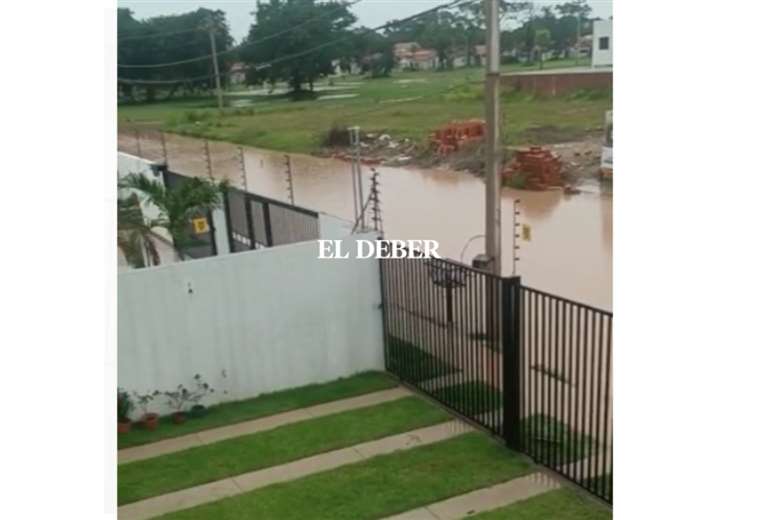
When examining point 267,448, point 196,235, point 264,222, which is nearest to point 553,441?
point 267,448

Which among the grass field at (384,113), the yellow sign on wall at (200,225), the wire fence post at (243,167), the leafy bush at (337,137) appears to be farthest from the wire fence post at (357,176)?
the yellow sign on wall at (200,225)

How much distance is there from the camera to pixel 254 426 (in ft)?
14.4

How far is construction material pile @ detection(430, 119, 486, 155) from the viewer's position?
5059mm

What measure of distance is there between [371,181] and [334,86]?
894 millimetres

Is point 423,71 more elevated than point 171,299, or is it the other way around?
point 423,71

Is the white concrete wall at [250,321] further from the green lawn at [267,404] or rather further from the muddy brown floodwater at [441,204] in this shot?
the muddy brown floodwater at [441,204]

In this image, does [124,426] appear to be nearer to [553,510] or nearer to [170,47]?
[170,47]

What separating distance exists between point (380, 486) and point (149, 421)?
1.73 metres

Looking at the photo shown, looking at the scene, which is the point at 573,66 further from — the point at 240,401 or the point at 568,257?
the point at 240,401

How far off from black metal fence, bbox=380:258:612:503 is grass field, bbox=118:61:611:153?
3.38ft

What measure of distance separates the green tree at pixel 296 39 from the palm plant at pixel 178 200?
123 cm

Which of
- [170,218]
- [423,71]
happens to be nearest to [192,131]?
[170,218]

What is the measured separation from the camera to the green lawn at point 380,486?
3410 mm
